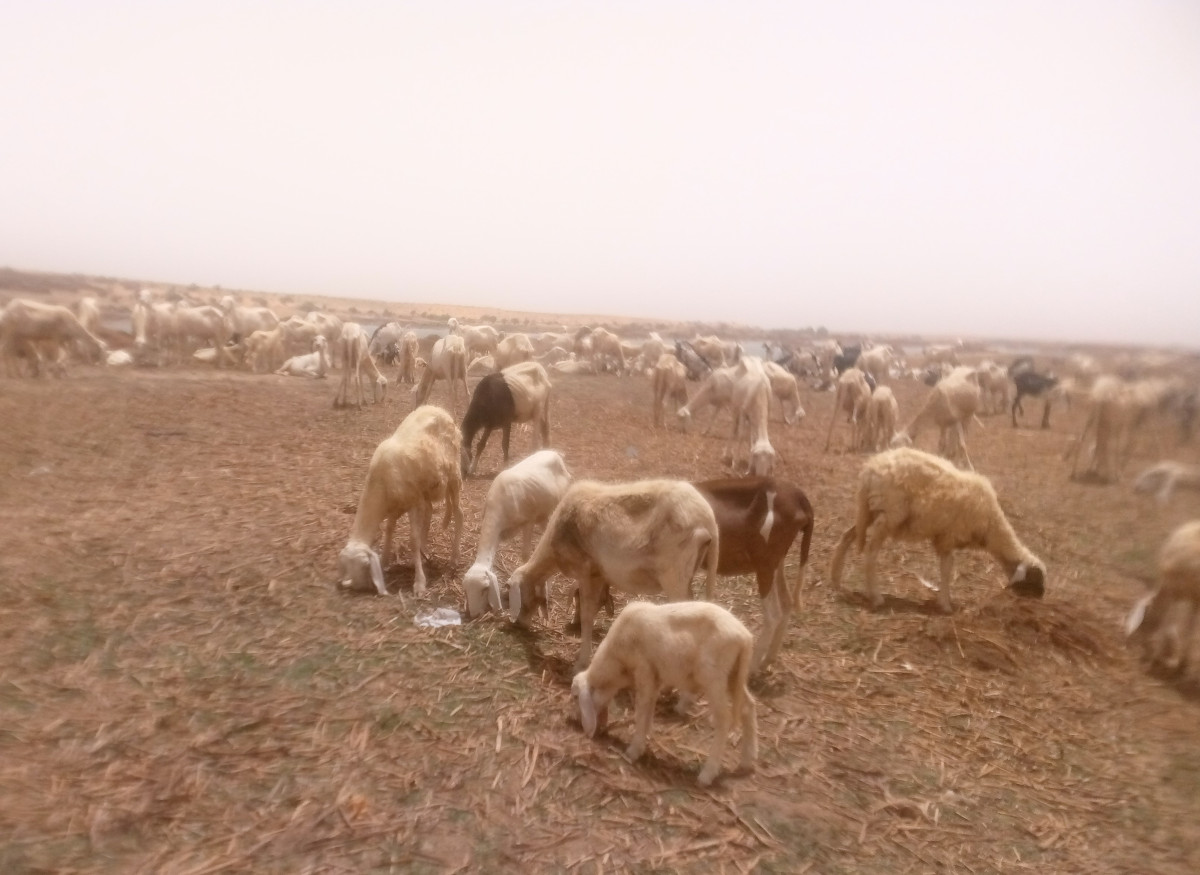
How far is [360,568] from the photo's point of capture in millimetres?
6824

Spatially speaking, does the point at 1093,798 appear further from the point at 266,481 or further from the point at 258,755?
the point at 266,481

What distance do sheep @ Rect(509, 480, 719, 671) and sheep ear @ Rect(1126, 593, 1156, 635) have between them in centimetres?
284

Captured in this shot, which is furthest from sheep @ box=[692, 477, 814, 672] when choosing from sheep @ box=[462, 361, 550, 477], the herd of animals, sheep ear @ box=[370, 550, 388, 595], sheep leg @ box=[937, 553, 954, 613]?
sheep @ box=[462, 361, 550, 477]

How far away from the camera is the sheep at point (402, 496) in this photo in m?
6.85

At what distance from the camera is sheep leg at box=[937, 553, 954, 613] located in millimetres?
7499

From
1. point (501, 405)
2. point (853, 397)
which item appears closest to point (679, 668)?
point (501, 405)

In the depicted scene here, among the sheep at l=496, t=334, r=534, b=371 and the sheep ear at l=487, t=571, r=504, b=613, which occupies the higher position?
the sheep at l=496, t=334, r=534, b=371

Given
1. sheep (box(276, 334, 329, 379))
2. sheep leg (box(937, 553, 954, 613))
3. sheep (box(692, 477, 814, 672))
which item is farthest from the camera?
sheep (box(276, 334, 329, 379))

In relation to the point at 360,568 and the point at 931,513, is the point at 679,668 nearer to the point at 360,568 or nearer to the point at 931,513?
the point at 360,568

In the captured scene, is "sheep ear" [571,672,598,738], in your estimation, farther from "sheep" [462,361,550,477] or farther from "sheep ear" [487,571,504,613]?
"sheep" [462,361,550,477]

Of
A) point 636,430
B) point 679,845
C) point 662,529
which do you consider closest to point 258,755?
point 679,845

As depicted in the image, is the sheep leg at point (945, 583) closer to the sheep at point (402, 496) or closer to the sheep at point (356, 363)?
the sheep at point (402, 496)

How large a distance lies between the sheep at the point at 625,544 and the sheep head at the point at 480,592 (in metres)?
0.29

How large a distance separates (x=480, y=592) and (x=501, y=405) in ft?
18.7
